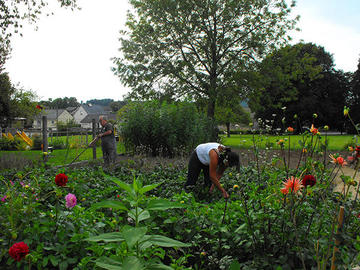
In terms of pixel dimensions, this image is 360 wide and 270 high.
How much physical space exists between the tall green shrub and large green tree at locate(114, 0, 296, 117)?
5.77m

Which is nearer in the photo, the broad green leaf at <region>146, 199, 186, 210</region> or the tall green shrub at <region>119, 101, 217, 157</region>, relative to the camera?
the broad green leaf at <region>146, 199, 186, 210</region>

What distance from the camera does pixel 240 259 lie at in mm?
2418

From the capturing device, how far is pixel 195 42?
783 inches

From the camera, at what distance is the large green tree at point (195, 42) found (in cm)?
1842

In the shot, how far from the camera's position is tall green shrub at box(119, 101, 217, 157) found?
39.8ft

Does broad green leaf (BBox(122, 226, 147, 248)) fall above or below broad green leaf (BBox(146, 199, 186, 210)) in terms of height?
below

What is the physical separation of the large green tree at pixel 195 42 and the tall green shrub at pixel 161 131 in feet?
18.9

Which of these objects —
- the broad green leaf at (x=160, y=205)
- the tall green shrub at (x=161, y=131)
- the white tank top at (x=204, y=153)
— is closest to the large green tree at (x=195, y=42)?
the tall green shrub at (x=161, y=131)

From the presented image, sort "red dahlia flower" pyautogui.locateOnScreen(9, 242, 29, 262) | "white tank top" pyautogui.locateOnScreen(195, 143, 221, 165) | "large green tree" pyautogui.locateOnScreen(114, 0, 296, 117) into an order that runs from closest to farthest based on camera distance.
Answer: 1. "red dahlia flower" pyautogui.locateOnScreen(9, 242, 29, 262)
2. "white tank top" pyautogui.locateOnScreen(195, 143, 221, 165)
3. "large green tree" pyautogui.locateOnScreen(114, 0, 296, 117)

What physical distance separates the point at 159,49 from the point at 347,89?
91.2 ft

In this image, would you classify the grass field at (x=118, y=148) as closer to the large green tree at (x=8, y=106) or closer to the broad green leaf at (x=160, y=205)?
the broad green leaf at (x=160, y=205)

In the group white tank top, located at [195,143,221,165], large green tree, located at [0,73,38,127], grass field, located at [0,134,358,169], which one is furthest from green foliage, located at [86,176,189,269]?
large green tree, located at [0,73,38,127]

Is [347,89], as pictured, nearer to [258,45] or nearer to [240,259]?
[258,45]

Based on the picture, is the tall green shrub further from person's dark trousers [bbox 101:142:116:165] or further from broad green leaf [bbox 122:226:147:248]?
broad green leaf [bbox 122:226:147:248]
